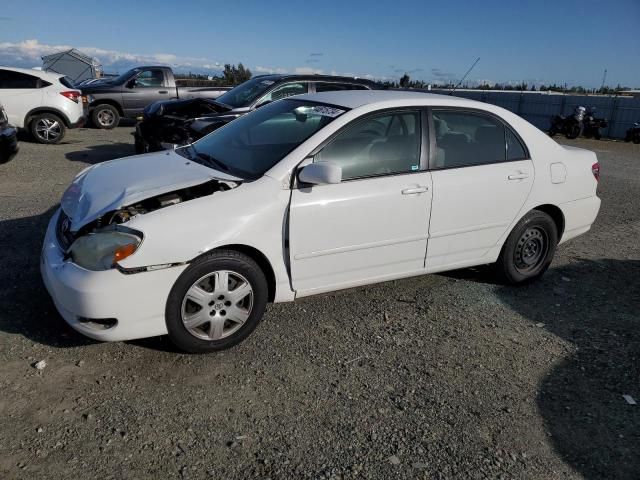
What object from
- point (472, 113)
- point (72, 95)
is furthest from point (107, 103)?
point (472, 113)

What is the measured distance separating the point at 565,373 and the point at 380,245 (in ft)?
4.87

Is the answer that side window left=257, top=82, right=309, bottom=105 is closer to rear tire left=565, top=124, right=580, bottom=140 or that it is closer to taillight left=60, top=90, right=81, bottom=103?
taillight left=60, top=90, right=81, bottom=103

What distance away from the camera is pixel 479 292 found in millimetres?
4566

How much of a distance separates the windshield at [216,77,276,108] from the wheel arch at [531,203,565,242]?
18.1 feet

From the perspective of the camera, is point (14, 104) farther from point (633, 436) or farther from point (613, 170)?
point (613, 170)

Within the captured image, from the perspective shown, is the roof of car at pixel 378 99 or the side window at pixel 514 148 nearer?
the roof of car at pixel 378 99

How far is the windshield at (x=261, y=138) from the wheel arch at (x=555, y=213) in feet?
6.74

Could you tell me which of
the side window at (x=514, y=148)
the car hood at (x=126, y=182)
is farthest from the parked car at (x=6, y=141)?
the side window at (x=514, y=148)

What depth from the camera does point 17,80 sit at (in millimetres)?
11336

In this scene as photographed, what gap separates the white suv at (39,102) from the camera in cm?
1127

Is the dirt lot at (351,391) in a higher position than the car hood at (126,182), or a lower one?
lower

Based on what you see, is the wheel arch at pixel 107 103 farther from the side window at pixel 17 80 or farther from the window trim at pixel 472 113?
the window trim at pixel 472 113

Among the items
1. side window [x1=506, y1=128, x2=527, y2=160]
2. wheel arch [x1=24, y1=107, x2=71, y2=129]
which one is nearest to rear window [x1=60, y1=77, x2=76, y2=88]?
wheel arch [x1=24, y1=107, x2=71, y2=129]

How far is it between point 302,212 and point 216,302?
800 millimetres
